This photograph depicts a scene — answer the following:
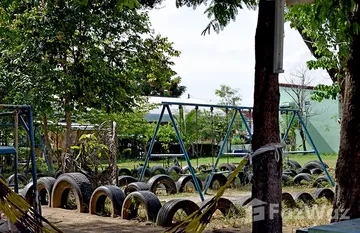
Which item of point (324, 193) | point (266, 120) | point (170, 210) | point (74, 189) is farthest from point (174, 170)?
point (266, 120)

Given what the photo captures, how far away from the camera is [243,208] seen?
8234mm

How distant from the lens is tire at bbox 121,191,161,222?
781 cm

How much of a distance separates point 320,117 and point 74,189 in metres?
27.6

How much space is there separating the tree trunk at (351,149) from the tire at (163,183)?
5967 mm

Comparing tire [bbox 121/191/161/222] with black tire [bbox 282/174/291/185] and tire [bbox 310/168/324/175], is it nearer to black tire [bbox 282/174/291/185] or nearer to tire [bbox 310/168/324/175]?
black tire [bbox 282/174/291/185]

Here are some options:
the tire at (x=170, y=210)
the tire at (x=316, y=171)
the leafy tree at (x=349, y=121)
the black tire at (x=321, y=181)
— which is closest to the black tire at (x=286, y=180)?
the black tire at (x=321, y=181)

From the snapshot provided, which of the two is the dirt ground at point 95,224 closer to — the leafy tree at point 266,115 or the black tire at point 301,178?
the leafy tree at point 266,115

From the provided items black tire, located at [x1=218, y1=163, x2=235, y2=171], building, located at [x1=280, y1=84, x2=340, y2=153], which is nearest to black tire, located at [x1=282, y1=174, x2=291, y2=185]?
black tire, located at [x1=218, y1=163, x2=235, y2=171]

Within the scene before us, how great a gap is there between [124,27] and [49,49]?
2.17 metres

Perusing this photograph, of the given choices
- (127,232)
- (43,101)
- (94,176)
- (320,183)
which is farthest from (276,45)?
(43,101)

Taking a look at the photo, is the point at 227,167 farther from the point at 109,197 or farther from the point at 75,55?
the point at 109,197

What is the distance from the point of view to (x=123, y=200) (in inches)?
329

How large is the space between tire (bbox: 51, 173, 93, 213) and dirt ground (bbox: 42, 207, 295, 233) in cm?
21

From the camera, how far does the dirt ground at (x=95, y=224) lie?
23.8 feet
